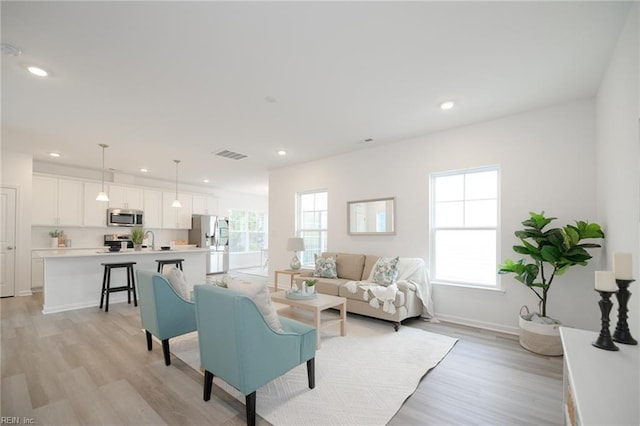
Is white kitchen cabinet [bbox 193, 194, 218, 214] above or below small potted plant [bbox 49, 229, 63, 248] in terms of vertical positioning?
above

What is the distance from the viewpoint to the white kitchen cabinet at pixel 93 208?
630 cm

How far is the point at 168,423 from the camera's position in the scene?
1.85 metres

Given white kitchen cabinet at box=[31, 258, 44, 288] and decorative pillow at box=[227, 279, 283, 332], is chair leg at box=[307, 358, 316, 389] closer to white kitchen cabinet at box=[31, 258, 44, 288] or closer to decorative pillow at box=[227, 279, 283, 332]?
decorative pillow at box=[227, 279, 283, 332]

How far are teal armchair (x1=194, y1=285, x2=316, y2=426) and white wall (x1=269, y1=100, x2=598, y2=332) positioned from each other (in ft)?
9.54

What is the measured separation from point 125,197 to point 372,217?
603 cm

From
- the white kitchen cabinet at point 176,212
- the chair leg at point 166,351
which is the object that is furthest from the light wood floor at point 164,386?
the white kitchen cabinet at point 176,212

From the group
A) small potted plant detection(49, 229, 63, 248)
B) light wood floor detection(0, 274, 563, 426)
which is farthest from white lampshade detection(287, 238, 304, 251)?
small potted plant detection(49, 229, 63, 248)

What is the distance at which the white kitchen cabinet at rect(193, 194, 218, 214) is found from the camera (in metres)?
8.37

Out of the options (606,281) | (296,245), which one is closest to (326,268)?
(296,245)

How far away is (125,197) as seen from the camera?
6.85m

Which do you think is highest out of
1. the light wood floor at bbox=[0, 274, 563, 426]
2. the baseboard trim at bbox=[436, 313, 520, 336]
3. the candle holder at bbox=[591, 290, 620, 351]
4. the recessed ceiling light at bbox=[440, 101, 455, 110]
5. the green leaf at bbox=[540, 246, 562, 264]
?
the recessed ceiling light at bbox=[440, 101, 455, 110]

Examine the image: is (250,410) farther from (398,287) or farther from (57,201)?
(57,201)

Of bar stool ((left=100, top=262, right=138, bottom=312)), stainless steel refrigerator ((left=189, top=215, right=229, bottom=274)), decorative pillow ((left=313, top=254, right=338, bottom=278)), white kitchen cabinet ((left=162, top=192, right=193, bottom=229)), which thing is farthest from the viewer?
stainless steel refrigerator ((left=189, top=215, right=229, bottom=274))

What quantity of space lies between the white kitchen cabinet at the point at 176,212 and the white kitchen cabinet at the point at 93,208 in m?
1.35
